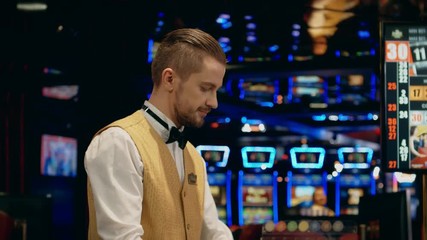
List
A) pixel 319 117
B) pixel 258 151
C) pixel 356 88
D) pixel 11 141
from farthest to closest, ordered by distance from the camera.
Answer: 1. pixel 319 117
2. pixel 258 151
3. pixel 356 88
4. pixel 11 141

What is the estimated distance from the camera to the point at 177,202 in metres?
2.13

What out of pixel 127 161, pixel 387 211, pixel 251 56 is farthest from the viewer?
pixel 251 56

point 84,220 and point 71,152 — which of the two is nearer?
point 84,220

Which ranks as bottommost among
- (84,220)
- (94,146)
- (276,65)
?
(84,220)

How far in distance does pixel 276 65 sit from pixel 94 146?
6877mm

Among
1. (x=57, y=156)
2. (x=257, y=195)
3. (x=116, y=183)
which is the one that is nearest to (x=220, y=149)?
(x=257, y=195)

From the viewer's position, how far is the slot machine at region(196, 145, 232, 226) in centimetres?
1305

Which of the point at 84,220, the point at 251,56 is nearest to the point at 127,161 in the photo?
the point at 84,220

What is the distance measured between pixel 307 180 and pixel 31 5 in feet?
22.2

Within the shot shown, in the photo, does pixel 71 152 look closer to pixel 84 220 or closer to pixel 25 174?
pixel 25 174

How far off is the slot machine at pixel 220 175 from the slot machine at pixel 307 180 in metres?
0.90

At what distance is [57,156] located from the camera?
473 inches

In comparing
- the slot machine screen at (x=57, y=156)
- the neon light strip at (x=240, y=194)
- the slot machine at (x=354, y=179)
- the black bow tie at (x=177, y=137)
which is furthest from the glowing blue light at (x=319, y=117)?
the black bow tie at (x=177, y=137)

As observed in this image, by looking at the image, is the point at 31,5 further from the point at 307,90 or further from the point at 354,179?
the point at 354,179
